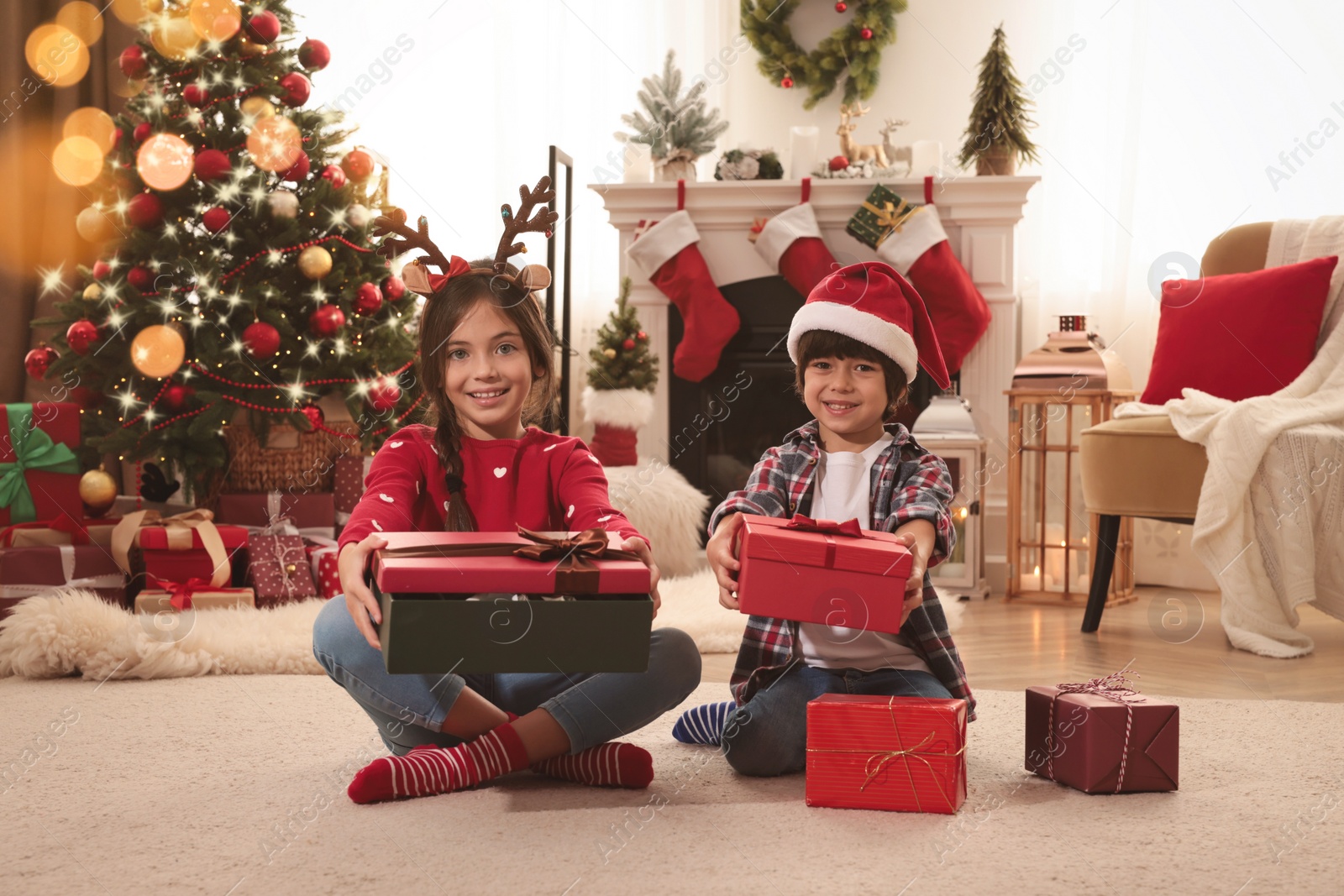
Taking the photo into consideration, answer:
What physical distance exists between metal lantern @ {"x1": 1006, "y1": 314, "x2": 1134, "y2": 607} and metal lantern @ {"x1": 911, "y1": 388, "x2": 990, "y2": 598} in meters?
0.09

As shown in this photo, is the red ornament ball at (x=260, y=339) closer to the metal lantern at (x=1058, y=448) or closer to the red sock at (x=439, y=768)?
the red sock at (x=439, y=768)

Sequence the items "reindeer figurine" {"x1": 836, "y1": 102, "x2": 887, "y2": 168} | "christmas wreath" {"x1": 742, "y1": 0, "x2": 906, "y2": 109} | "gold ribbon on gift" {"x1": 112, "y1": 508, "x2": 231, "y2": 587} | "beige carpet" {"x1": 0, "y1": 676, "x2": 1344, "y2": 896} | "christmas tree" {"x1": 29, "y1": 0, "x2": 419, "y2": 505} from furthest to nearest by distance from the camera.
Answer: "christmas wreath" {"x1": 742, "y1": 0, "x2": 906, "y2": 109} → "reindeer figurine" {"x1": 836, "y1": 102, "x2": 887, "y2": 168} → "christmas tree" {"x1": 29, "y1": 0, "x2": 419, "y2": 505} → "gold ribbon on gift" {"x1": 112, "y1": 508, "x2": 231, "y2": 587} → "beige carpet" {"x1": 0, "y1": 676, "x2": 1344, "y2": 896}

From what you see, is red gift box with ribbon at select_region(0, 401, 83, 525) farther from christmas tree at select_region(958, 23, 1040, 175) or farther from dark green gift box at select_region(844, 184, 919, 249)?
christmas tree at select_region(958, 23, 1040, 175)

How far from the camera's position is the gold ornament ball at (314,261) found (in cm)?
270

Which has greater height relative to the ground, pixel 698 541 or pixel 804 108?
pixel 804 108

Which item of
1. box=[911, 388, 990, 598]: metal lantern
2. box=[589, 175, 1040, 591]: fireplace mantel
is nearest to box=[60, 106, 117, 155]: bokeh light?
box=[589, 175, 1040, 591]: fireplace mantel

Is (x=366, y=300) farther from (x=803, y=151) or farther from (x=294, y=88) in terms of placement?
(x=803, y=151)

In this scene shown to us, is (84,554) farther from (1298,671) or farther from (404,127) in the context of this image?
(1298,671)

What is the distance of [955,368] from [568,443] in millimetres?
2167

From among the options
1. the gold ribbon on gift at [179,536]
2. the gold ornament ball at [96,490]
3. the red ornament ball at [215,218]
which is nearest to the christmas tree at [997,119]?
the red ornament ball at [215,218]

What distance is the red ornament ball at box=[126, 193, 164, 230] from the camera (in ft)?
8.64

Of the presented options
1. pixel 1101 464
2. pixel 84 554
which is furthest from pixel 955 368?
pixel 84 554

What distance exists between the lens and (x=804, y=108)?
3736mm

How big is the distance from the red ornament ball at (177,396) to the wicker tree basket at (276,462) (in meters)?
0.14
